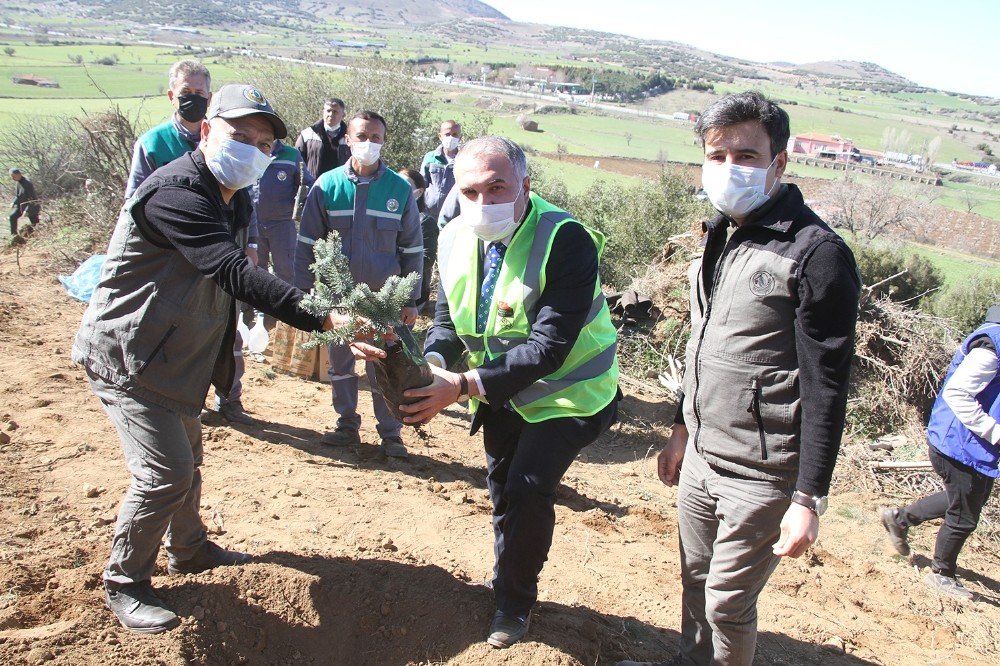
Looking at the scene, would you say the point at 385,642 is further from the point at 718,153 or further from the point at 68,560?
the point at 718,153

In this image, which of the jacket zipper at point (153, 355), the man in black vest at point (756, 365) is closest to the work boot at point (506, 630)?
the man in black vest at point (756, 365)

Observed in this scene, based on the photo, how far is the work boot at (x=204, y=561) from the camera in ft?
11.0

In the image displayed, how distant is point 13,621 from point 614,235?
955 centimetres

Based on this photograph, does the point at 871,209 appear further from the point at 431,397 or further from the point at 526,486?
the point at 431,397

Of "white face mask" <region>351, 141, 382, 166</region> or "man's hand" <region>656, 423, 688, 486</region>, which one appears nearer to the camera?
"man's hand" <region>656, 423, 688, 486</region>

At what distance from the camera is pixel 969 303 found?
42.3ft

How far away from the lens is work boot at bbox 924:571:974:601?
15.7 feet

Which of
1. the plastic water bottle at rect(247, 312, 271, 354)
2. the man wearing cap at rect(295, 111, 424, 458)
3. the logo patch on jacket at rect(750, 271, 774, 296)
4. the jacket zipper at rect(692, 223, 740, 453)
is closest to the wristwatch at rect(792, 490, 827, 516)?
the jacket zipper at rect(692, 223, 740, 453)

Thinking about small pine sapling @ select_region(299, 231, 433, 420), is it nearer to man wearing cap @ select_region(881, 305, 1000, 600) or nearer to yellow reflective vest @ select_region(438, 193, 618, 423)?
yellow reflective vest @ select_region(438, 193, 618, 423)

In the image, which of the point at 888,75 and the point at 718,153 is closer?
the point at 718,153

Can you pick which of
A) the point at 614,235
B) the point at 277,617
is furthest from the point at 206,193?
the point at 614,235

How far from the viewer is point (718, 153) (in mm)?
2547

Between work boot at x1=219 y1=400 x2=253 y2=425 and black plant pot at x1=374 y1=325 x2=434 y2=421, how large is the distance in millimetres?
3490

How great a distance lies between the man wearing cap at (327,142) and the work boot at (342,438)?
336 cm
